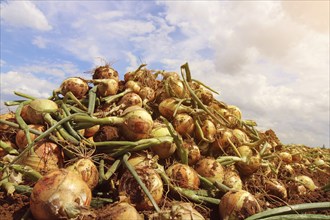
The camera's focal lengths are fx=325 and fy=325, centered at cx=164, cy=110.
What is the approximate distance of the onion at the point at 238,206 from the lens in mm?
2922

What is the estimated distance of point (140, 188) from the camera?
288 centimetres

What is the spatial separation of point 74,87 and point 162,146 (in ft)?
5.70

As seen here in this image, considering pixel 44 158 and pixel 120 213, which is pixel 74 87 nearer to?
pixel 44 158

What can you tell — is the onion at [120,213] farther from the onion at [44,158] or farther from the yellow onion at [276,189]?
the yellow onion at [276,189]

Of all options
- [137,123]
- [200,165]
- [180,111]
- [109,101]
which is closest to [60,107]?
[109,101]

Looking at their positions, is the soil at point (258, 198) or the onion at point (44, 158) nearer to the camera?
the soil at point (258, 198)

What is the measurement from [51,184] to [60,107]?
5.31 ft

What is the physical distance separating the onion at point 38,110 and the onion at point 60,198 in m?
1.28

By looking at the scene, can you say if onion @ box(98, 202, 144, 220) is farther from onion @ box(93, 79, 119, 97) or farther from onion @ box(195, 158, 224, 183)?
→ onion @ box(93, 79, 119, 97)

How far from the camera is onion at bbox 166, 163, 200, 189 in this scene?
3291 millimetres

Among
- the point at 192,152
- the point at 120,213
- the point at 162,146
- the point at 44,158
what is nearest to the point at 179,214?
the point at 120,213

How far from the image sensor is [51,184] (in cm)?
250

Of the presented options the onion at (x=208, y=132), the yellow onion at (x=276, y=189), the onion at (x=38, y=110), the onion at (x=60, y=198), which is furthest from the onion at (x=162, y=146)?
the yellow onion at (x=276, y=189)

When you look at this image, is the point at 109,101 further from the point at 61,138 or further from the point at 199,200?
the point at 199,200
